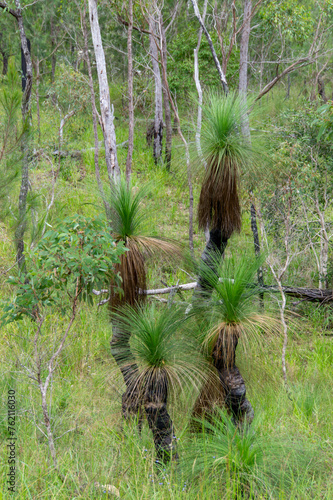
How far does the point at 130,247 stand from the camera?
11.7 feet

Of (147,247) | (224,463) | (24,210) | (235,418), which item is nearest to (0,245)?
(24,210)

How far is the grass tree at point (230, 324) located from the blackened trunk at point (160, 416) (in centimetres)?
43

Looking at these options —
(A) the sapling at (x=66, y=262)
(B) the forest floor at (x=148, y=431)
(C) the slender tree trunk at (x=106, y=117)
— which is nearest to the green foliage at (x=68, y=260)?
(A) the sapling at (x=66, y=262)

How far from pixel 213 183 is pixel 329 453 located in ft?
7.73

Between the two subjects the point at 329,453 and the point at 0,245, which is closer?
the point at 329,453

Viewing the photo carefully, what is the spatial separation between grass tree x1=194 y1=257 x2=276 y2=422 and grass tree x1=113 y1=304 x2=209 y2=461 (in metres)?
0.20

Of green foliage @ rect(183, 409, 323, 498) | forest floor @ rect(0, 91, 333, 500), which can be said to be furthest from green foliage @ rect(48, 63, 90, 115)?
green foliage @ rect(183, 409, 323, 498)

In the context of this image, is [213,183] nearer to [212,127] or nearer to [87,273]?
[212,127]

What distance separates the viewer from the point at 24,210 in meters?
5.70

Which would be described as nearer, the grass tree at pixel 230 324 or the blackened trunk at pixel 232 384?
the grass tree at pixel 230 324

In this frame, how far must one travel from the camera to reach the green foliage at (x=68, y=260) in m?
3.02

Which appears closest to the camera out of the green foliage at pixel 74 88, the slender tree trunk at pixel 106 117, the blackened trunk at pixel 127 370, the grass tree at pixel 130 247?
the blackened trunk at pixel 127 370

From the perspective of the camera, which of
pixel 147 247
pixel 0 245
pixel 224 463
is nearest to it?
pixel 224 463

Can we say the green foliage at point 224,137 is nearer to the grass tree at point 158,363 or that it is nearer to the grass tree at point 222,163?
the grass tree at point 222,163
